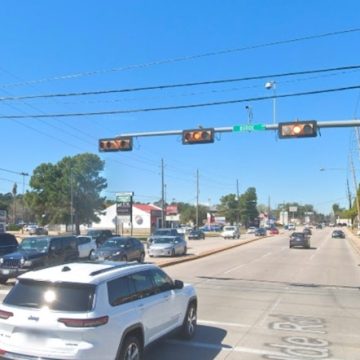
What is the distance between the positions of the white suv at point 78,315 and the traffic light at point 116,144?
14.9m

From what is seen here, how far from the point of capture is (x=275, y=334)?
35.7 feet

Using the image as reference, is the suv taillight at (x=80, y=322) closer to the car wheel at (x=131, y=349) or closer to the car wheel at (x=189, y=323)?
the car wheel at (x=131, y=349)

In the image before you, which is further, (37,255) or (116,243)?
(116,243)

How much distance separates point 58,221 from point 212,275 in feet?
203

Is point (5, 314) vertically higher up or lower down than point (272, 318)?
higher up

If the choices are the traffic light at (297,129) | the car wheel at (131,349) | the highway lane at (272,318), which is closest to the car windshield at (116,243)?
the highway lane at (272,318)

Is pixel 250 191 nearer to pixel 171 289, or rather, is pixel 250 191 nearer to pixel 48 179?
pixel 48 179

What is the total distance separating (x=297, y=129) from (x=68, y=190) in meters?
63.1

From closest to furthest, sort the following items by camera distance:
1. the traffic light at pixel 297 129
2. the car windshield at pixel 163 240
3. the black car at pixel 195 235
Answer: the traffic light at pixel 297 129 < the car windshield at pixel 163 240 < the black car at pixel 195 235

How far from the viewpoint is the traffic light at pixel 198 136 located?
70.9 feet

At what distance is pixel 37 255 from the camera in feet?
66.8

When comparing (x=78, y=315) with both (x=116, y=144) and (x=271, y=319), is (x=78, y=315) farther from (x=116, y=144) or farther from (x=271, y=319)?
(x=116, y=144)

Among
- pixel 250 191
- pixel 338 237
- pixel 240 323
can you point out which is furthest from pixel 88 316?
pixel 250 191

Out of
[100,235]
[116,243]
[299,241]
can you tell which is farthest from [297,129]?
[299,241]
